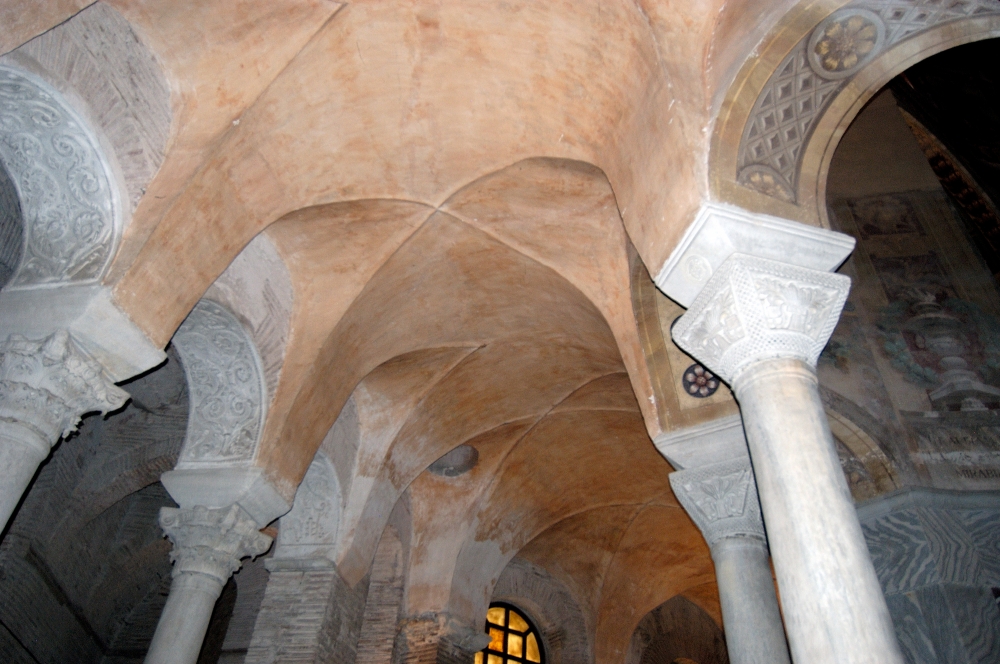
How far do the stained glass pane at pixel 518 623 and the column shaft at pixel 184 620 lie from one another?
5645 millimetres

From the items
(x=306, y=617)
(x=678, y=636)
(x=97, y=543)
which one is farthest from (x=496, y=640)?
(x=97, y=543)

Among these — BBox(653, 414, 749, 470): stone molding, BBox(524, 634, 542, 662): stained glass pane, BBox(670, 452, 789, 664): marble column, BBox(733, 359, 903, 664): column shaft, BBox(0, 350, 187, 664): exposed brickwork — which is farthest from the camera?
BBox(524, 634, 542, 662): stained glass pane

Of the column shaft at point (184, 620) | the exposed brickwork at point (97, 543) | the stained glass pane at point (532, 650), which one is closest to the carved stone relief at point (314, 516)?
the column shaft at point (184, 620)

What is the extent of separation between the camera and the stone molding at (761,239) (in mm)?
4074

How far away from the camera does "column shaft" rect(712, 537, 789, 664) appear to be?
15.8 feet

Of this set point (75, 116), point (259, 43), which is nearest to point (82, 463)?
point (75, 116)

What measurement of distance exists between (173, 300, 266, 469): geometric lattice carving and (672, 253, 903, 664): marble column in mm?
3462

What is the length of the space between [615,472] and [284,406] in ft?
17.1

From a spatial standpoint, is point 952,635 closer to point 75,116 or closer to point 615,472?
point 615,472

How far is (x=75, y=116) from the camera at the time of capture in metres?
4.76

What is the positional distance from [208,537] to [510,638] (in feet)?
18.8

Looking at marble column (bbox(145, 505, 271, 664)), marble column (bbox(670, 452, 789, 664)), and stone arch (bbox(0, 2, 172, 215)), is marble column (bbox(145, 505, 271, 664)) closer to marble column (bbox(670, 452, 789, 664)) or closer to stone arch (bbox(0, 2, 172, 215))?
stone arch (bbox(0, 2, 172, 215))

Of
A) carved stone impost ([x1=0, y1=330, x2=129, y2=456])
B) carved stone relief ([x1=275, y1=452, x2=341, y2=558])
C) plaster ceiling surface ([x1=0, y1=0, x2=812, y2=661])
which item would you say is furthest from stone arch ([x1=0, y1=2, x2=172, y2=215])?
carved stone relief ([x1=275, y1=452, x2=341, y2=558])

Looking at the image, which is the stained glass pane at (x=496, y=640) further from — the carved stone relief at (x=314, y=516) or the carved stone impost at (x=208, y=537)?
the carved stone impost at (x=208, y=537)
